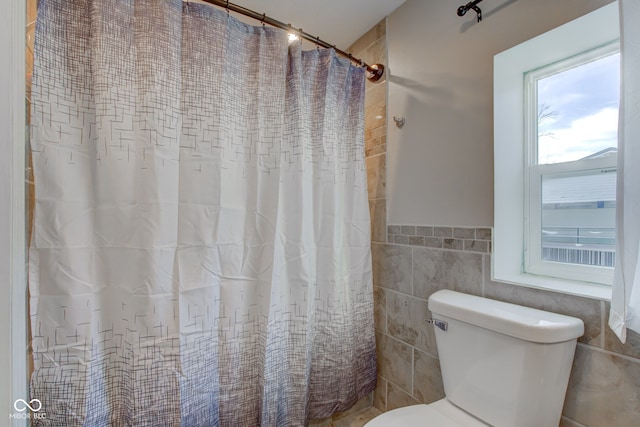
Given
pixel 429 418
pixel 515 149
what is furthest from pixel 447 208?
pixel 429 418

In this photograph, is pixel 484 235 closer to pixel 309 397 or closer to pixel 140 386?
pixel 309 397

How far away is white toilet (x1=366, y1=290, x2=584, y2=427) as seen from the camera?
0.78 metres

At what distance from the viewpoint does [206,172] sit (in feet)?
3.42

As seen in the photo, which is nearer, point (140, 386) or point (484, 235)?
point (140, 386)

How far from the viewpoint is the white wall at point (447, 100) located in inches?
39.6

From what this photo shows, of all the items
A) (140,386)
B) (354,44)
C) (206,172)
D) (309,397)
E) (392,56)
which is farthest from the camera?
(354,44)

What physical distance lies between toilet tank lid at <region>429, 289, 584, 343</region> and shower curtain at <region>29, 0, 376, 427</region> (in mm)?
515

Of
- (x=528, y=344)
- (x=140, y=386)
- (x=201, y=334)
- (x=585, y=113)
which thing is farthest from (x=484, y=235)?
(x=140, y=386)

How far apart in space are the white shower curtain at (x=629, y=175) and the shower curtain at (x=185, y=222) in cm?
93

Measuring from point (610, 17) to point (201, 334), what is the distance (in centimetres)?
168

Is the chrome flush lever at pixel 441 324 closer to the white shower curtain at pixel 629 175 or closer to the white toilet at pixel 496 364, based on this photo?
the white toilet at pixel 496 364

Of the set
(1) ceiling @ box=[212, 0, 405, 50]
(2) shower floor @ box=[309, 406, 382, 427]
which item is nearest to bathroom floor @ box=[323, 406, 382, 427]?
(2) shower floor @ box=[309, 406, 382, 427]

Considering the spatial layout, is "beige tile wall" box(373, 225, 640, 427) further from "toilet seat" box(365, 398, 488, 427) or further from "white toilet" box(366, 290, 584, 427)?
"toilet seat" box(365, 398, 488, 427)

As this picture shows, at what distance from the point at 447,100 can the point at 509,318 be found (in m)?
0.88
